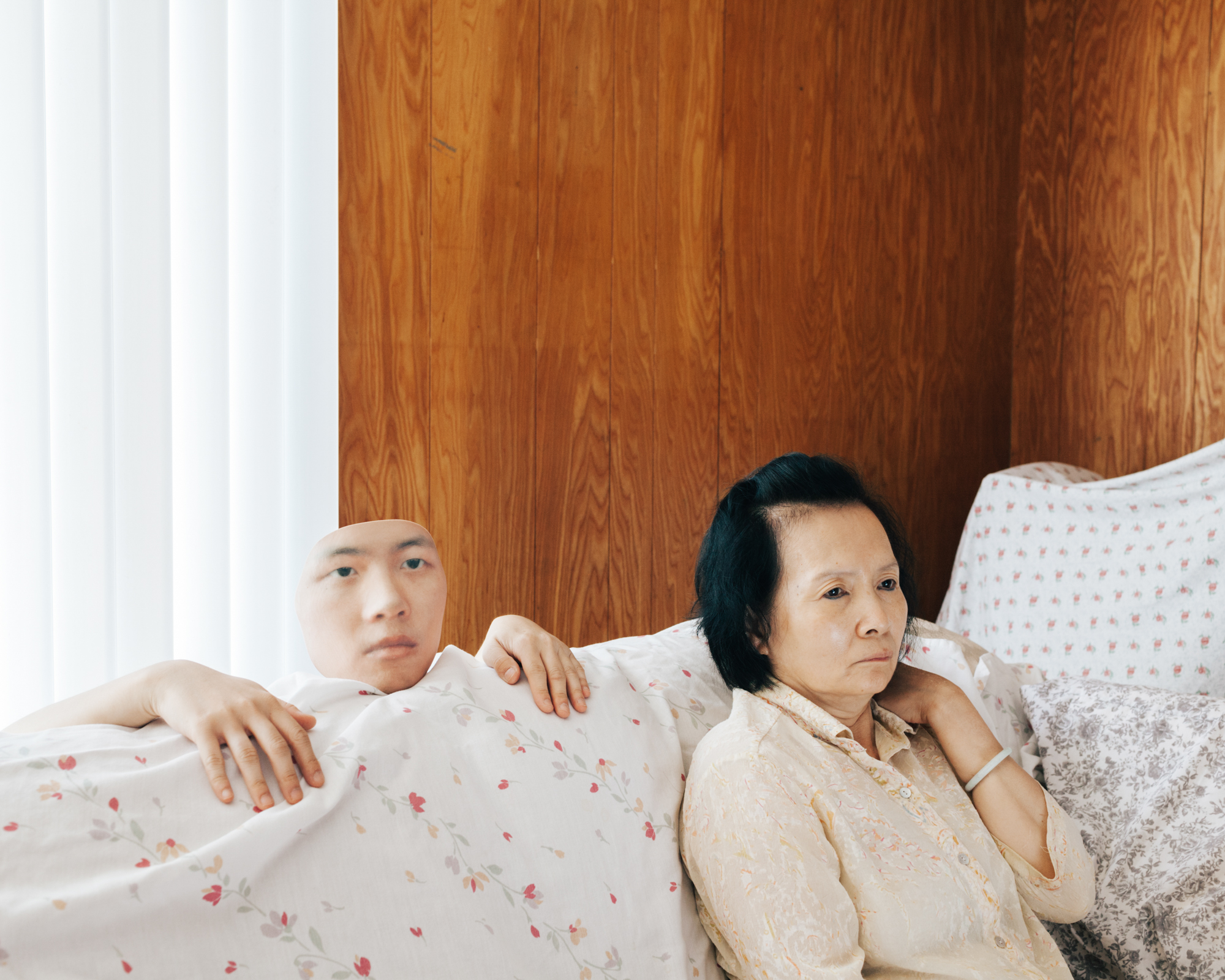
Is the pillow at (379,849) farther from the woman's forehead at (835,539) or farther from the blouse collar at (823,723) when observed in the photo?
the woman's forehead at (835,539)

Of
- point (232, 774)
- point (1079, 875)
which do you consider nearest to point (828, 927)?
point (1079, 875)

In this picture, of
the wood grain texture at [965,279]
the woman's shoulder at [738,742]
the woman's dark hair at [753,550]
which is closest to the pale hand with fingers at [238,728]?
the woman's shoulder at [738,742]

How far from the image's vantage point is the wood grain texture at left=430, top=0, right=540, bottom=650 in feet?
6.56

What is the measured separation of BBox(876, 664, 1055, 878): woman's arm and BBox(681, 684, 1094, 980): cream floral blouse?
0.02m

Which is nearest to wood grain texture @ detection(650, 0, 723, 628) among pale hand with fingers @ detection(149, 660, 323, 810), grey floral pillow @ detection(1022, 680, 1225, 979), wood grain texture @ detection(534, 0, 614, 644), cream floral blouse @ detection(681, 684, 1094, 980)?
wood grain texture @ detection(534, 0, 614, 644)

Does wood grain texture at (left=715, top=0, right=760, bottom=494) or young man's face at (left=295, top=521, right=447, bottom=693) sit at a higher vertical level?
wood grain texture at (left=715, top=0, right=760, bottom=494)

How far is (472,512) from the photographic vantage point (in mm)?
2074

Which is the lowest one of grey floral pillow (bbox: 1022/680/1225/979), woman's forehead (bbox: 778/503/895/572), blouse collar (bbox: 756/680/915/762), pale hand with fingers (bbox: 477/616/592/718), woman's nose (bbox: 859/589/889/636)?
grey floral pillow (bbox: 1022/680/1225/979)

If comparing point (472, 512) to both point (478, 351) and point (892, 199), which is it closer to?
point (478, 351)

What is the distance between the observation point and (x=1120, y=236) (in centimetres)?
276

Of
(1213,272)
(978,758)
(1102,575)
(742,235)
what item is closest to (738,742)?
(978,758)

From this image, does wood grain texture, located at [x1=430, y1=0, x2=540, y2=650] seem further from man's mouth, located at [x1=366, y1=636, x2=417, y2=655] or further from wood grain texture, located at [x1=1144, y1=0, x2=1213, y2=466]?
wood grain texture, located at [x1=1144, y1=0, x2=1213, y2=466]

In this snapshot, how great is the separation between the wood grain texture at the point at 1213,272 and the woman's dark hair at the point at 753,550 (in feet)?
5.85

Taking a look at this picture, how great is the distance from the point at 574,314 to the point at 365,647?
1188 mm
